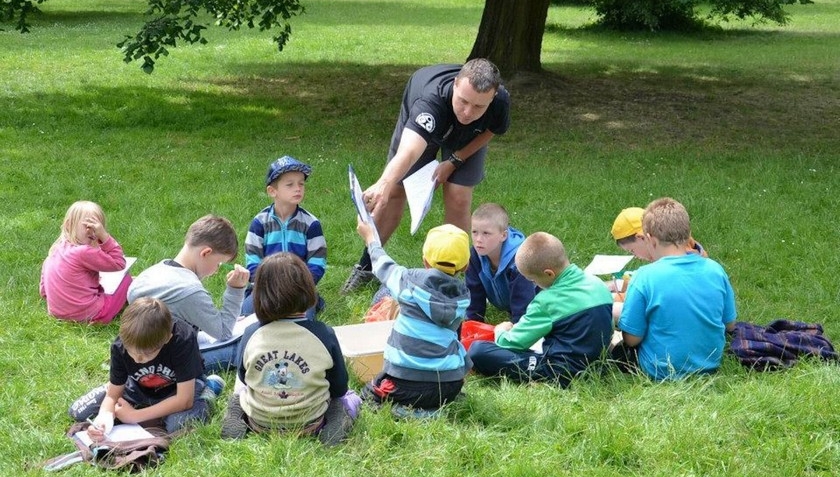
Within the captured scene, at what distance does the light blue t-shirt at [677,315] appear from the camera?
15.1 feet

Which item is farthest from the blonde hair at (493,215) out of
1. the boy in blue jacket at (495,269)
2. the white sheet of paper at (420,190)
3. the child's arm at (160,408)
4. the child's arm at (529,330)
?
the child's arm at (160,408)

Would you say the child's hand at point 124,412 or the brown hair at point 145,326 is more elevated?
the brown hair at point 145,326

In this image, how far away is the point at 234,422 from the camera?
3.95 meters

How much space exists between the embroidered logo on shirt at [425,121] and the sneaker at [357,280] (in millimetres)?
1223

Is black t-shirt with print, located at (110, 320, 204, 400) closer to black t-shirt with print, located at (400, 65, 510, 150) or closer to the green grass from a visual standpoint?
the green grass

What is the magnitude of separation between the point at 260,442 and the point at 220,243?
3.92 feet

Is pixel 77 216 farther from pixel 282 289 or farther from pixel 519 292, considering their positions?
pixel 519 292

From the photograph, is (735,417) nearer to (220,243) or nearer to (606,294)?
(606,294)

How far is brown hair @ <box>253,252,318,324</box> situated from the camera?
3781mm

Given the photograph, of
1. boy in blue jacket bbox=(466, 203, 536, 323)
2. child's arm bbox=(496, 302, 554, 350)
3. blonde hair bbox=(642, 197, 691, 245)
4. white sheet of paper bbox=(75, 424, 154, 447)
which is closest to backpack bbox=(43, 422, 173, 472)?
white sheet of paper bbox=(75, 424, 154, 447)

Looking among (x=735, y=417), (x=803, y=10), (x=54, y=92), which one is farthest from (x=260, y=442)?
(x=803, y=10)

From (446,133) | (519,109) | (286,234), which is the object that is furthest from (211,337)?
(519,109)

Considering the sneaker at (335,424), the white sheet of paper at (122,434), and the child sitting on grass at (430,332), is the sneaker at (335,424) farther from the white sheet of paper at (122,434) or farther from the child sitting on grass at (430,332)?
the white sheet of paper at (122,434)

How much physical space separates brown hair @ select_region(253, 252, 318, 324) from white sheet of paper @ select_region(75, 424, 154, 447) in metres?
0.70
